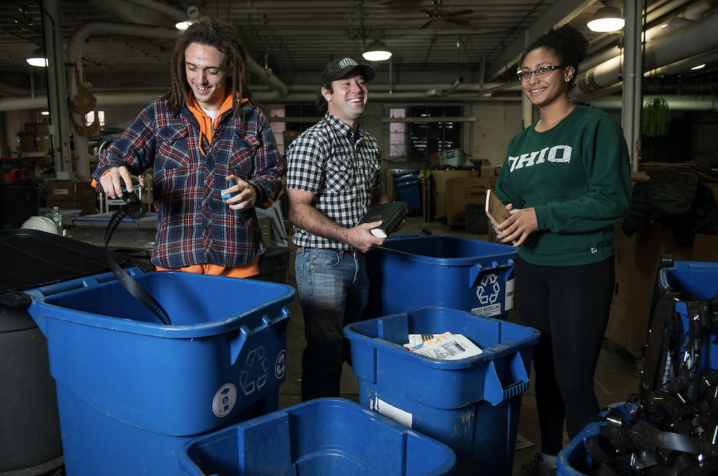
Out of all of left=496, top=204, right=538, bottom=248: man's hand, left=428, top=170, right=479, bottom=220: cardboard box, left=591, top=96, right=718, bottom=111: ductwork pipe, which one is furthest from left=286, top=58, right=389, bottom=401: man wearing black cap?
left=591, top=96, right=718, bottom=111: ductwork pipe

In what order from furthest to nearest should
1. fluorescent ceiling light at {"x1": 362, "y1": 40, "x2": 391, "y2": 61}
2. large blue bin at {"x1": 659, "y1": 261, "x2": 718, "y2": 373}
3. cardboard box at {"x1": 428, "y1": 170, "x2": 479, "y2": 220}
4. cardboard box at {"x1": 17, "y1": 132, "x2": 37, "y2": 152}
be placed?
cardboard box at {"x1": 17, "y1": 132, "x2": 37, "y2": 152}
cardboard box at {"x1": 428, "y1": 170, "x2": 479, "y2": 220}
fluorescent ceiling light at {"x1": 362, "y1": 40, "x2": 391, "y2": 61}
large blue bin at {"x1": 659, "y1": 261, "x2": 718, "y2": 373}

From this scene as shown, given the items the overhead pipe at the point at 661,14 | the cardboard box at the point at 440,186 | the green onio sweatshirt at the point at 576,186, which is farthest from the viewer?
the cardboard box at the point at 440,186

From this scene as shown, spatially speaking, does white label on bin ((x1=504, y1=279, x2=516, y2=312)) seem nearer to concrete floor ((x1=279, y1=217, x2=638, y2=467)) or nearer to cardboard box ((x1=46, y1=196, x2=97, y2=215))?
concrete floor ((x1=279, y1=217, x2=638, y2=467))

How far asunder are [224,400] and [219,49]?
3.33ft

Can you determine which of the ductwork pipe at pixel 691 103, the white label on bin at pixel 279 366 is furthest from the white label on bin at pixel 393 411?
the ductwork pipe at pixel 691 103

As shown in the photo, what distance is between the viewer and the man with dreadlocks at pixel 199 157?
147 cm

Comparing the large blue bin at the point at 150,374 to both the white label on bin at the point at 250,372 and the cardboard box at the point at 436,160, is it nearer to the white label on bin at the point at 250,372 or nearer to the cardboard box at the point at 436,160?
the white label on bin at the point at 250,372

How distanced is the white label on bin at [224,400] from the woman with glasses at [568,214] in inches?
34.1

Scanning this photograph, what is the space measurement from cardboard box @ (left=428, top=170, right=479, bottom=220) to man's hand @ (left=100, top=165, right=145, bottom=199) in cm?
840

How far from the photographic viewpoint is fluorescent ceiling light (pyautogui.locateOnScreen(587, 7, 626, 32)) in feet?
17.6

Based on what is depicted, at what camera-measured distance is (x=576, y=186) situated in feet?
4.78

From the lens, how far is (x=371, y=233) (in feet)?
5.31

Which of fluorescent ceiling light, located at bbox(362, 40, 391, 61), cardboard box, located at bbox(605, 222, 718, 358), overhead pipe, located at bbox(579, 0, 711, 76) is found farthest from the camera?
fluorescent ceiling light, located at bbox(362, 40, 391, 61)

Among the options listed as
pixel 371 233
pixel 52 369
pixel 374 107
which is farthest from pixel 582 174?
pixel 374 107
